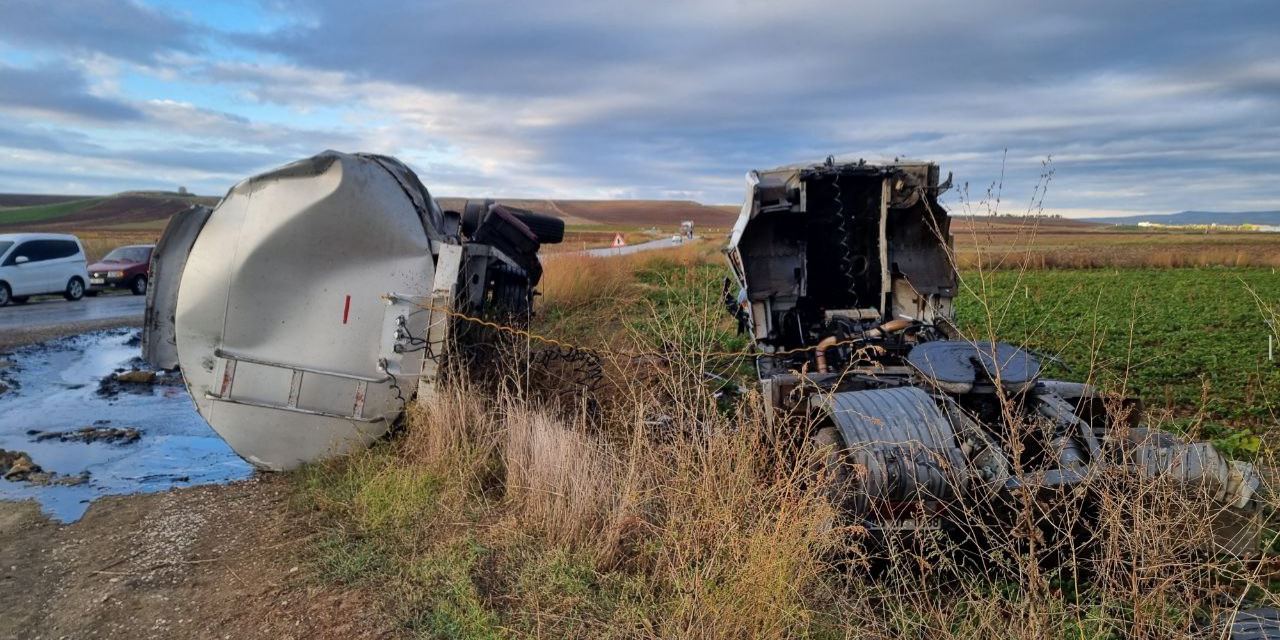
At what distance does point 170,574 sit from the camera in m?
4.59

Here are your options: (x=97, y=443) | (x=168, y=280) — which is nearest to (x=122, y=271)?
(x=97, y=443)

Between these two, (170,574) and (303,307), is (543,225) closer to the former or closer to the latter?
(303,307)

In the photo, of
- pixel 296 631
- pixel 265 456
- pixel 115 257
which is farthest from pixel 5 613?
pixel 115 257

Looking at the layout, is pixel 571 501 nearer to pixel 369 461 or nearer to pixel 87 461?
pixel 369 461

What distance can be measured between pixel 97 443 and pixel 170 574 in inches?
167

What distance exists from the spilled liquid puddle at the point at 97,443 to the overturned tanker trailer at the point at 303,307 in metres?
1.12

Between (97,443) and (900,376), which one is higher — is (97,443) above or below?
below

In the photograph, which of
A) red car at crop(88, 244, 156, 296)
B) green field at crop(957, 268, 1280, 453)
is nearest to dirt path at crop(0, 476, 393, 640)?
green field at crop(957, 268, 1280, 453)

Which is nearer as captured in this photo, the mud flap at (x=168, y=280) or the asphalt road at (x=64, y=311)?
the mud flap at (x=168, y=280)

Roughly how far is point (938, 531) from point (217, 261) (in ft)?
16.9

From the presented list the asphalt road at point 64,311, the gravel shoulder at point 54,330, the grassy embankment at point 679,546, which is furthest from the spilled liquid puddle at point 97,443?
the asphalt road at point 64,311

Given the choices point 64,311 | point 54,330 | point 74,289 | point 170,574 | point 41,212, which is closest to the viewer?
point 170,574

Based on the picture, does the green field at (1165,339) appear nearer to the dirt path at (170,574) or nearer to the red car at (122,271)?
the dirt path at (170,574)

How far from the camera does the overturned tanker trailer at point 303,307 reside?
598 centimetres
